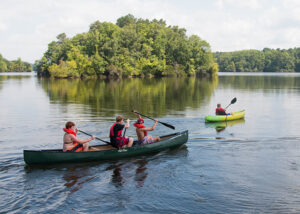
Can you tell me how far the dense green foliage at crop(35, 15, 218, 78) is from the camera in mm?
82312

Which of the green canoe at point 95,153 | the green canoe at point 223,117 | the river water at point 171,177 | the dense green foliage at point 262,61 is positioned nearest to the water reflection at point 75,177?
the river water at point 171,177

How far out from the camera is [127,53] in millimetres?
85500

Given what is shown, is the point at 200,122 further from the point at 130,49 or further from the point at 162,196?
the point at 130,49

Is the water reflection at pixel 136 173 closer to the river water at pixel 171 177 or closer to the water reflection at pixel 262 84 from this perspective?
the river water at pixel 171 177

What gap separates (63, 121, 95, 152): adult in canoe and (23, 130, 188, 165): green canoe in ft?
0.93

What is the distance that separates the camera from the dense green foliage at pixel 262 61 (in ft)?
539

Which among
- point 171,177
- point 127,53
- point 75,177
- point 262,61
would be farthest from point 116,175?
point 262,61

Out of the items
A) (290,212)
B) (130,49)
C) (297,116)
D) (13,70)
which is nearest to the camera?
(290,212)

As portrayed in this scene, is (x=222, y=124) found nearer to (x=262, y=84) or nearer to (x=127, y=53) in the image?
(x=262, y=84)

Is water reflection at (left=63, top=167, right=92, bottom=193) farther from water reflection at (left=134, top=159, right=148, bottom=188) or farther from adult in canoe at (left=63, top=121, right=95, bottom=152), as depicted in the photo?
water reflection at (left=134, top=159, right=148, bottom=188)

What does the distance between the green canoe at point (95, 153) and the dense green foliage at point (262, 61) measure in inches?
6682

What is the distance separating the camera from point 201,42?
332 feet

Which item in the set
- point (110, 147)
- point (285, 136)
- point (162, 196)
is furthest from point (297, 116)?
point (162, 196)

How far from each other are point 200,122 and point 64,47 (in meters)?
80.9
